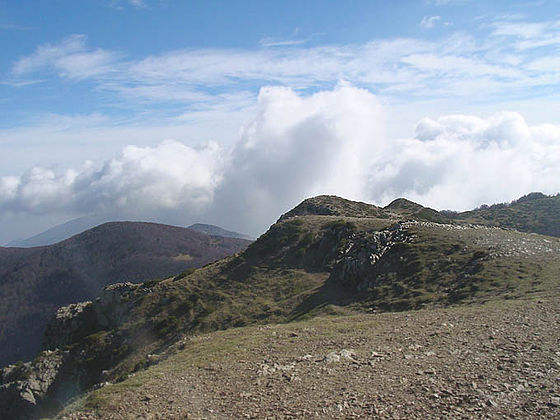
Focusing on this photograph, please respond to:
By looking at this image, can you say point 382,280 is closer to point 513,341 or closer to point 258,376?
point 513,341

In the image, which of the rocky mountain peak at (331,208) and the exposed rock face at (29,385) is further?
the rocky mountain peak at (331,208)

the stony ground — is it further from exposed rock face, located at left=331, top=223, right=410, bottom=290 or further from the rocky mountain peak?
A: the rocky mountain peak

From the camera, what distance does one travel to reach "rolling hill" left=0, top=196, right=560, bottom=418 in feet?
44.7

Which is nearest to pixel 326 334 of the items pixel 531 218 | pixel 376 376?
pixel 376 376

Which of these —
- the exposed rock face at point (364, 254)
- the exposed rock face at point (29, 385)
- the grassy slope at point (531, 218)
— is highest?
the grassy slope at point (531, 218)

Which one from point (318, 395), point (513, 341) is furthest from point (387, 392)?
point (513, 341)

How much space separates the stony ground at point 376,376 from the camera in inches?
482

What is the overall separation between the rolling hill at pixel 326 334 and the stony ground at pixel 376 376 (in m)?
0.07

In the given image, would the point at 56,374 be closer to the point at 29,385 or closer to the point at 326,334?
the point at 29,385

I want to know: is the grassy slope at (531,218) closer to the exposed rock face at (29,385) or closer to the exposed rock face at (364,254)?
the exposed rock face at (364,254)

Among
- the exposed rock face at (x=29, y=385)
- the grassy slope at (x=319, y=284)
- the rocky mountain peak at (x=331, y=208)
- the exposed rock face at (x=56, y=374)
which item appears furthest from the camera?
the rocky mountain peak at (x=331, y=208)

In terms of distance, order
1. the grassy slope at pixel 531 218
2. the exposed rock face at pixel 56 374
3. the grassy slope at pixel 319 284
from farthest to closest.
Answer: the grassy slope at pixel 531 218
the exposed rock face at pixel 56 374
the grassy slope at pixel 319 284

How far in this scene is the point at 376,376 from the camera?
48.9 feet

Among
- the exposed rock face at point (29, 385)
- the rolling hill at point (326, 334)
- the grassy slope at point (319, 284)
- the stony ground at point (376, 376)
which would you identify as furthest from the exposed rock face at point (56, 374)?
the stony ground at point (376, 376)
